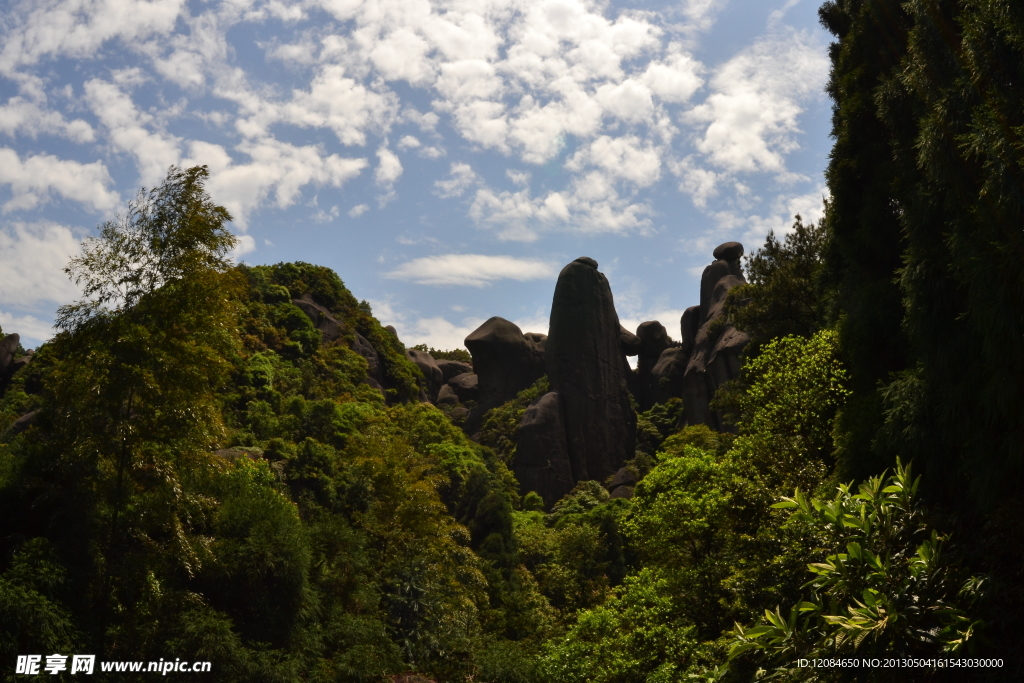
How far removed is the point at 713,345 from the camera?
38.8 meters

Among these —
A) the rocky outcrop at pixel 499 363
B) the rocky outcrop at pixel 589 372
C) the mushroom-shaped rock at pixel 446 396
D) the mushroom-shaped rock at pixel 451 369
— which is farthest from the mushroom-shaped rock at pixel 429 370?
the rocky outcrop at pixel 589 372

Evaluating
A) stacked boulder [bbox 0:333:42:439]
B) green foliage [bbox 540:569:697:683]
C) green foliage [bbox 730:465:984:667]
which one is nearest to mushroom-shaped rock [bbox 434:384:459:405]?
stacked boulder [bbox 0:333:42:439]

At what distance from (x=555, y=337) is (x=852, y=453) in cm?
3334

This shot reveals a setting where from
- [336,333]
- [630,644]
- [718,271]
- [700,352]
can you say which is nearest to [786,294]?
[630,644]

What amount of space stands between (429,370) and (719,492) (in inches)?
1747

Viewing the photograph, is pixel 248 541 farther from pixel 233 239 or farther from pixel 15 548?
pixel 233 239

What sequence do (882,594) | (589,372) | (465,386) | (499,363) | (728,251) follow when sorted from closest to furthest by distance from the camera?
(882,594) → (589,372) → (728,251) → (499,363) → (465,386)

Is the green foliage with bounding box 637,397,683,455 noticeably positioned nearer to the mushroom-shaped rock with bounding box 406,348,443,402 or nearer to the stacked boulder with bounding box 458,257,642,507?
the stacked boulder with bounding box 458,257,642,507

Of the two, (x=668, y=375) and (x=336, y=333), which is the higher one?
(x=336, y=333)

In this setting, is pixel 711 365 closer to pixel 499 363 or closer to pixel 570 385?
pixel 570 385

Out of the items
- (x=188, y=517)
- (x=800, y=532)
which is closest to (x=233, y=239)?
(x=188, y=517)

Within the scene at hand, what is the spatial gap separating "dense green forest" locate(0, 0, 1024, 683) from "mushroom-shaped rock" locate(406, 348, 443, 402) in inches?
1413

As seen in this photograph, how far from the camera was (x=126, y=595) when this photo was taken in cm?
1039

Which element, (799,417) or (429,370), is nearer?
(799,417)
